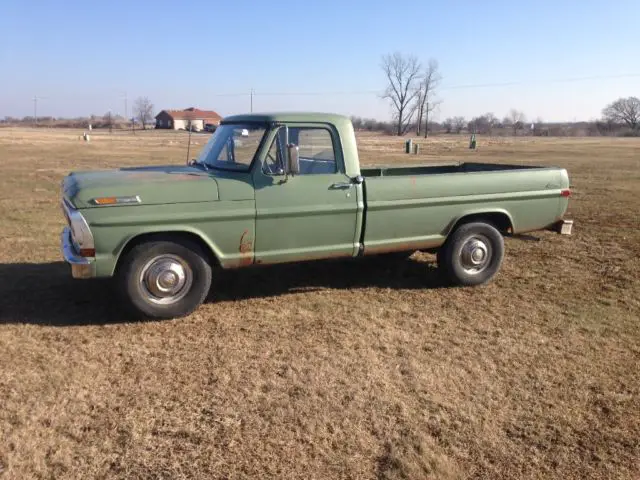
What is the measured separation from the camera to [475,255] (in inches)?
248

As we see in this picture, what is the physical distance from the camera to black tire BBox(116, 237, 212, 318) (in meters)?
4.80

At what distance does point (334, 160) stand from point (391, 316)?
1.61 m

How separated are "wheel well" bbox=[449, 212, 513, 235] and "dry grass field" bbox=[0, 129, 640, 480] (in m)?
0.64

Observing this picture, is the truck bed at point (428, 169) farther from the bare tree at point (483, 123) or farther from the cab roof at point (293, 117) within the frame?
the bare tree at point (483, 123)

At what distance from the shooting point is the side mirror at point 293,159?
16.3ft

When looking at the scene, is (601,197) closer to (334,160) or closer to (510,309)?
(510,309)

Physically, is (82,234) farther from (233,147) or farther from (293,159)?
(293,159)

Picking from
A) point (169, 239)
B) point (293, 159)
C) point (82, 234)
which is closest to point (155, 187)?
point (169, 239)

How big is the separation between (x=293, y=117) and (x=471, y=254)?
2507 mm

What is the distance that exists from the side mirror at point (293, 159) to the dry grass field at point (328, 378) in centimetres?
136

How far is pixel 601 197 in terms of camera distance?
13.6 m

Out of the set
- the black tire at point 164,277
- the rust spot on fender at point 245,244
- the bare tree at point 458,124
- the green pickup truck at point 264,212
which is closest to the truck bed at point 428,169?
the green pickup truck at point 264,212

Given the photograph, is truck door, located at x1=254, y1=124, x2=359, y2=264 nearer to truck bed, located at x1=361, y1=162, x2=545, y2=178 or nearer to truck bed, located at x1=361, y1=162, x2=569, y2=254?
truck bed, located at x1=361, y1=162, x2=569, y2=254

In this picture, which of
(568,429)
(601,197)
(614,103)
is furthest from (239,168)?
(614,103)
